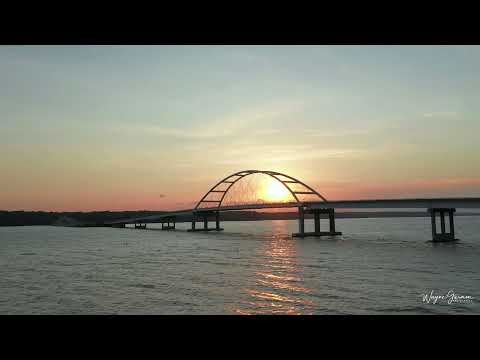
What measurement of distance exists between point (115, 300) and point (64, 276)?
1868cm

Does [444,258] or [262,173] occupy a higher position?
[262,173]
